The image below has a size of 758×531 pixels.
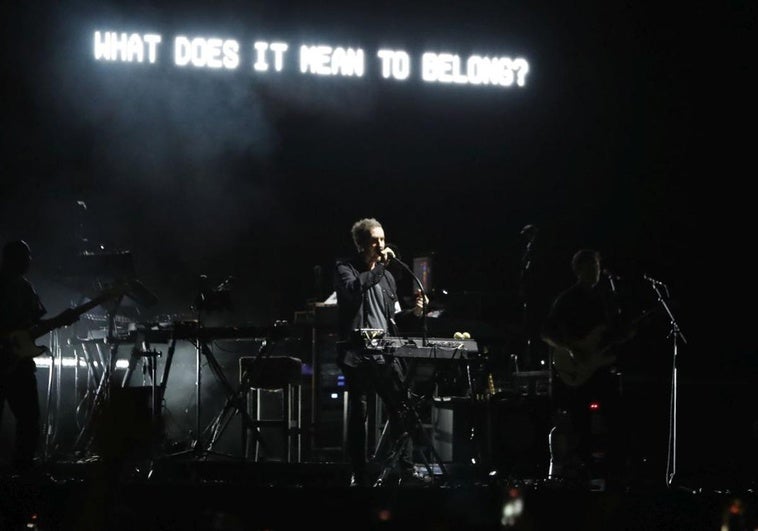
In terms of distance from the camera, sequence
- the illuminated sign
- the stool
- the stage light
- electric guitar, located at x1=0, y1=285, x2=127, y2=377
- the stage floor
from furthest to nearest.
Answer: the stage light, the illuminated sign, the stool, electric guitar, located at x1=0, y1=285, x2=127, y2=377, the stage floor

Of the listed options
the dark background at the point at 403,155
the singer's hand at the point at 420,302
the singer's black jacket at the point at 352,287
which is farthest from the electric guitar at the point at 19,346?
the dark background at the point at 403,155

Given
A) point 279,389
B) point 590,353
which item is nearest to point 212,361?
point 279,389

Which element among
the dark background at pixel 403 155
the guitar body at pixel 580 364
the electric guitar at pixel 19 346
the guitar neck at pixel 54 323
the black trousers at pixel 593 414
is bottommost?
the black trousers at pixel 593 414

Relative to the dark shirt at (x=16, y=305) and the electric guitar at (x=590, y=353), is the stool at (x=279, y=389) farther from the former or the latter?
the electric guitar at (x=590, y=353)

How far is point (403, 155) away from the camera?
36.9 feet

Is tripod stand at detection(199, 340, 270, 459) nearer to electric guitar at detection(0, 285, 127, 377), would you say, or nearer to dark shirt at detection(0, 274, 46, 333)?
electric guitar at detection(0, 285, 127, 377)

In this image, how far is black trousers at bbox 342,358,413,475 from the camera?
244 inches

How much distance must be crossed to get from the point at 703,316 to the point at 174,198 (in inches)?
239

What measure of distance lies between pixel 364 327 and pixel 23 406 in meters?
2.32

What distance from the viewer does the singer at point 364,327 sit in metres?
6.20

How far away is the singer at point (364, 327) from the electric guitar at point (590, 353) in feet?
3.46

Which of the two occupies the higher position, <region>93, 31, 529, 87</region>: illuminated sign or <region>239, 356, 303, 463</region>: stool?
<region>93, 31, 529, 87</region>: illuminated sign

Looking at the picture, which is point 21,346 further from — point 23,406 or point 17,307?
point 23,406

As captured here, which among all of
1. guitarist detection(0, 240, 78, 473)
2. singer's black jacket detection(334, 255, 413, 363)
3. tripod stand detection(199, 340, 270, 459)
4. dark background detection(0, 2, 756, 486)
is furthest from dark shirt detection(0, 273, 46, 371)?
dark background detection(0, 2, 756, 486)
